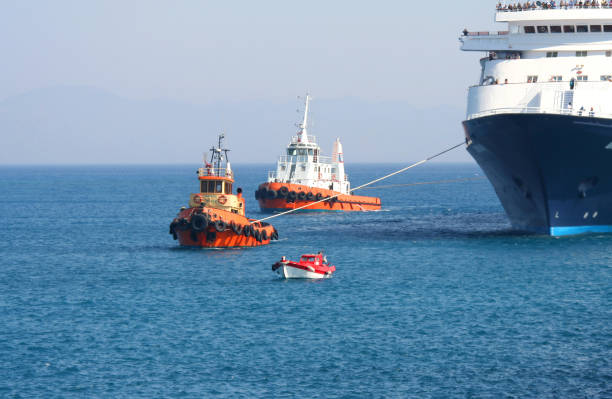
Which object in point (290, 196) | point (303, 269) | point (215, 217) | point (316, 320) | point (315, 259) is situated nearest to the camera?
point (316, 320)

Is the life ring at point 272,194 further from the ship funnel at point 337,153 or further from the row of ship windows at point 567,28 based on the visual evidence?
the row of ship windows at point 567,28

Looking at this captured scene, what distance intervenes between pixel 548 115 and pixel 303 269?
1704 cm

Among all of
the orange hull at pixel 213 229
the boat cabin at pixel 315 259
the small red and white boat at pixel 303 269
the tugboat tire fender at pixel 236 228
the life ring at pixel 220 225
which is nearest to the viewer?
the small red and white boat at pixel 303 269

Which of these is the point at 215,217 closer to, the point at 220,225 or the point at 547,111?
the point at 220,225

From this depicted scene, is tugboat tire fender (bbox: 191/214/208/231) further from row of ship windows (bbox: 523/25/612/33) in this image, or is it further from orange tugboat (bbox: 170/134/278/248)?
row of ship windows (bbox: 523/25/612/33)

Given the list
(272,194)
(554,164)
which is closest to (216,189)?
(554,164)

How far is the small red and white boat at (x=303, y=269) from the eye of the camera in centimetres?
4912

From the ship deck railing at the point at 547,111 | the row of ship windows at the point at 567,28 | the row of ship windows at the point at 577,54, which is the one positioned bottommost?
the ship deck railing at the point at 547,111

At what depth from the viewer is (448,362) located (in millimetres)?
32250

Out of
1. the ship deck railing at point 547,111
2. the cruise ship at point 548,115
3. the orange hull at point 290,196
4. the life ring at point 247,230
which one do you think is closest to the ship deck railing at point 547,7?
the cruise ship at point 548,115

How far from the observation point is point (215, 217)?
58156mm

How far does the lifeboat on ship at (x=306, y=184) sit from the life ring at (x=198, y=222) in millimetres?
34283

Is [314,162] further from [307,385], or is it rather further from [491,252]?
[307,385]

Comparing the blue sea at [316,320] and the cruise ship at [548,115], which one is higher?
the cruise ship at [548,115]
